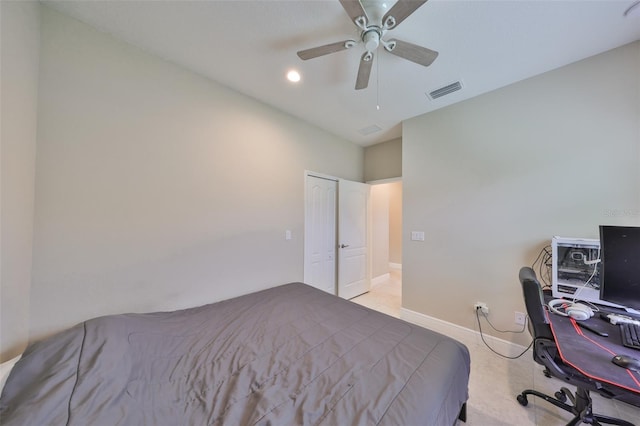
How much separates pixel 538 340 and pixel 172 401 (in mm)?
1991

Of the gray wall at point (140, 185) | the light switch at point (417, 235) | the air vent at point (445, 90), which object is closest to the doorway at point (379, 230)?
the light switch at point (417, 235)

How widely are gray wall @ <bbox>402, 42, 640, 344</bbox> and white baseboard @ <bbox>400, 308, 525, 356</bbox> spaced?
0.07 metres

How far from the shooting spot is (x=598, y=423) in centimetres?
132

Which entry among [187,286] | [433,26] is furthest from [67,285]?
[433,26]

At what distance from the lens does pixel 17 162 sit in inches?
46.2

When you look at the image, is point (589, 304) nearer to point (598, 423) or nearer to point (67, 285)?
point (598, 423)

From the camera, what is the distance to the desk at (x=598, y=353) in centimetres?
87

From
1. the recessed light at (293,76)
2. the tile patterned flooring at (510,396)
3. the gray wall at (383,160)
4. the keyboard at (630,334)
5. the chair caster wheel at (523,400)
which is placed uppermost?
the recessed light at (293,76)

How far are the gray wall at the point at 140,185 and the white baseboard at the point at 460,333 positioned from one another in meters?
1.89

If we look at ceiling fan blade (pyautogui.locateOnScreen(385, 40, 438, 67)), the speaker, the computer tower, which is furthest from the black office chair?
ceiling fan blade (pyautogui.locateOnScreen(385, 40, 438, 67))

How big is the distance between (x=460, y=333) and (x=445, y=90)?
273cm

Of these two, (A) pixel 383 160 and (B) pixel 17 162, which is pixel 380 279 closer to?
(A) pixel 383 160

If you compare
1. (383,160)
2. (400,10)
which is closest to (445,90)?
(400,10)

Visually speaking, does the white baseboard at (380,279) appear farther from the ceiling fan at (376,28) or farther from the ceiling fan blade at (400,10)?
the ceiling fan blade at (400,10)
